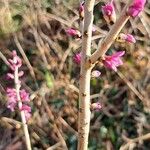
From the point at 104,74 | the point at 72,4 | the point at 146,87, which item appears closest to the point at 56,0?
the point at 72,4

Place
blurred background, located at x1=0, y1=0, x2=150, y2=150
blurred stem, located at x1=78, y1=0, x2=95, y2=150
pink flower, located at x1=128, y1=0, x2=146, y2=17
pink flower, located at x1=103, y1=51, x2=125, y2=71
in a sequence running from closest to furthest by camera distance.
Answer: pink flower, located at x1=128, y1=0, x2=146, y2=17 → blurred stem, located at x1=78, y1=0, x2=95, y2=150 → pink flower, located at x1=103, y1=51, x2=125, y2=71 → blurred background, located at x1=0, y1=0, x2=150, y2=150

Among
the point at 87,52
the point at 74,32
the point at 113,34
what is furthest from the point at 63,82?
the point at 113,34

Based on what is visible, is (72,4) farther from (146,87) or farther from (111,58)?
(111,58)

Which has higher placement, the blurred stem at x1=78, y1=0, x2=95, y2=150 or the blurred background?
the blurred background

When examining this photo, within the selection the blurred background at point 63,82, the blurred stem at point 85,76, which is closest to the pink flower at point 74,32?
the blurred stem at point 85,76

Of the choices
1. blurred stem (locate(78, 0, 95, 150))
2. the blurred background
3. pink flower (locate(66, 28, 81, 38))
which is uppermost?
the blurred background

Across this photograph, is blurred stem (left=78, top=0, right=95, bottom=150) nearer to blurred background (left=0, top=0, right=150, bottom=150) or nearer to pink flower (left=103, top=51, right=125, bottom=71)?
pink flower (left=103, top=51, right=125, bottom=71)

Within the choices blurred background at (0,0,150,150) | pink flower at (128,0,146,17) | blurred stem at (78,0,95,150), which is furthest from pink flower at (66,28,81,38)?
blurred background at (0,0,150,150)
